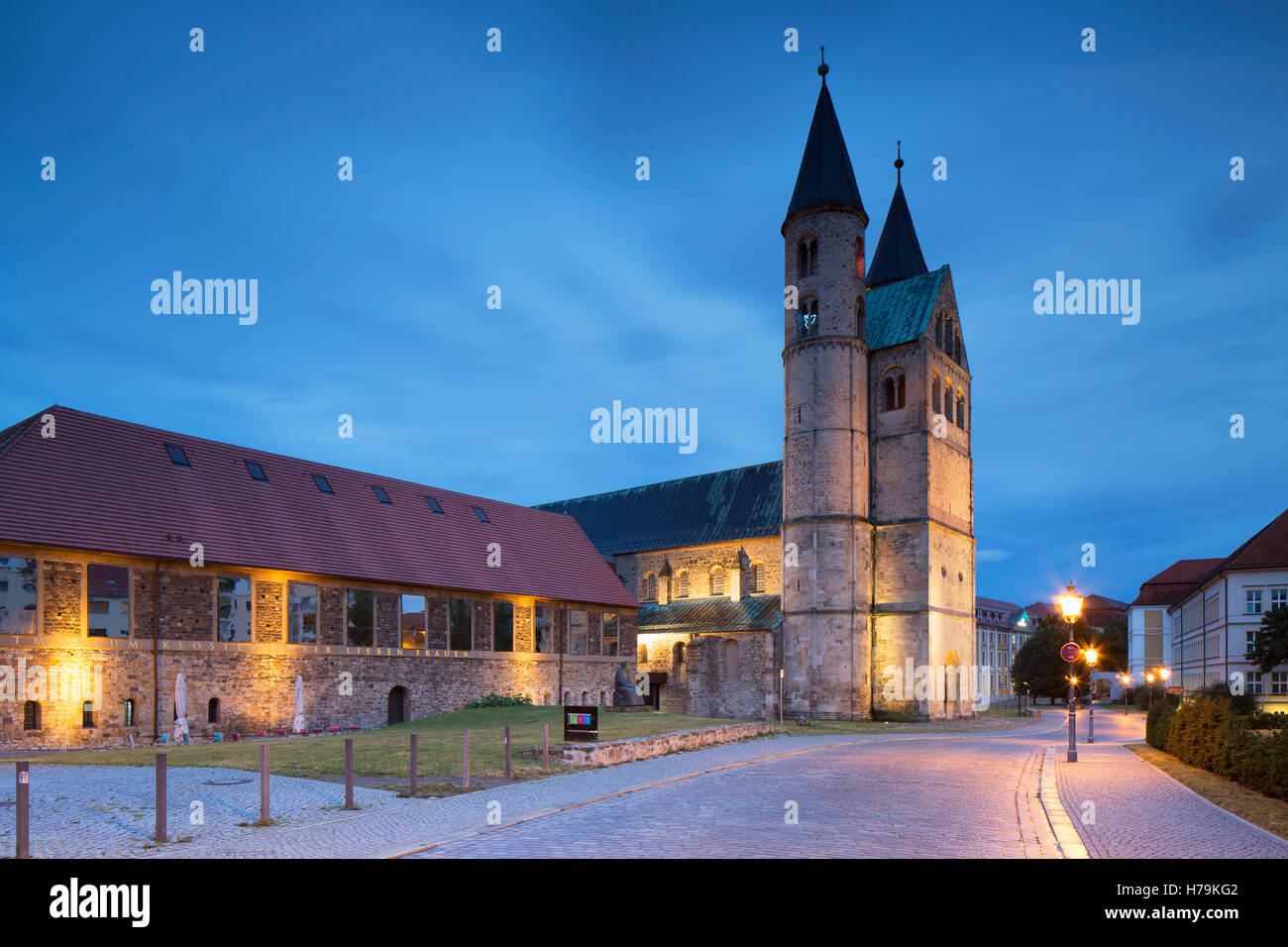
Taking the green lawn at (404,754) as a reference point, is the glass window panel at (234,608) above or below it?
above

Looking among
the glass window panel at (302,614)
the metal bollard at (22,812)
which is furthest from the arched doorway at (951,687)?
the metal bollard at (22,812)

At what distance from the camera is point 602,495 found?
6981 cm

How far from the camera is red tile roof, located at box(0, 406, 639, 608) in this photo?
2844cm

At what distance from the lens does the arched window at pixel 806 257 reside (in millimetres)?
49031

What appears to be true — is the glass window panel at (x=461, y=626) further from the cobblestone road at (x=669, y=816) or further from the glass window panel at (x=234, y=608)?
the cobblestone road at (x=669, y=816)

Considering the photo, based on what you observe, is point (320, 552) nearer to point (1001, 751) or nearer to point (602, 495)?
point (1001, 751)

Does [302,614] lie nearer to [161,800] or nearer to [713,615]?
[161,800]

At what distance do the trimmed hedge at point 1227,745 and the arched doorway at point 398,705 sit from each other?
86.7ft

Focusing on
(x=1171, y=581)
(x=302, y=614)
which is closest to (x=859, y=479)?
(x=302, y=614)

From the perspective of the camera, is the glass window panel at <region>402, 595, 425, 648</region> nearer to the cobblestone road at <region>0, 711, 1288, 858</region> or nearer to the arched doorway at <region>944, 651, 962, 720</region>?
the cobblestone road at <region>0, 711, 1288, 858</region>

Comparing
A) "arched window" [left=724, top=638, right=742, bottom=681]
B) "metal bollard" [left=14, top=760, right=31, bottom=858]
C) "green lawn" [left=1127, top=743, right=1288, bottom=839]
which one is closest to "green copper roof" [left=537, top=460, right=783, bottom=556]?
"arched window" [left=724, top=638, right=742, bottom=681]
